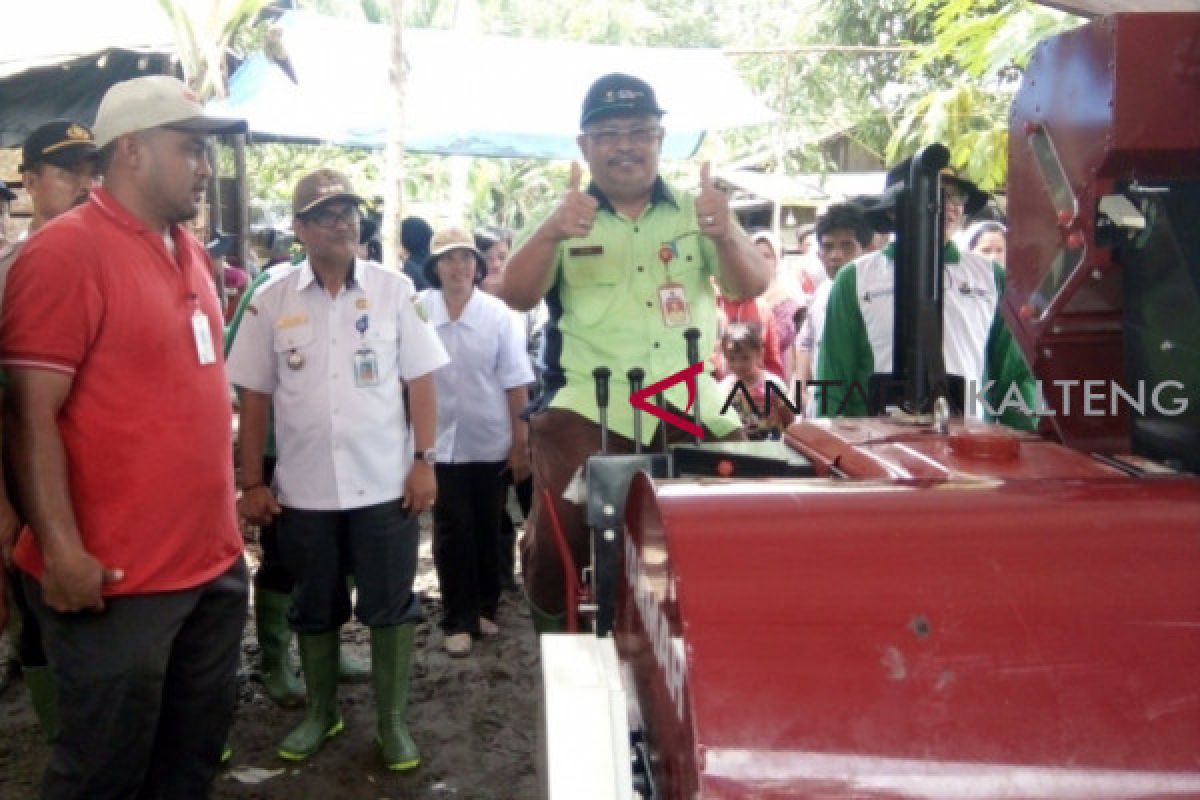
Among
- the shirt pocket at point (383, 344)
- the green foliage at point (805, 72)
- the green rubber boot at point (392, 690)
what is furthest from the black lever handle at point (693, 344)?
the green rubber boot at point (392, 690)

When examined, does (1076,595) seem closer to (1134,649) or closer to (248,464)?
(1134,649)

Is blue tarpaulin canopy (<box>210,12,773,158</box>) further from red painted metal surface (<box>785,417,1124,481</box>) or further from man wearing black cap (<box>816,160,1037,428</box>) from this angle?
red painted metal surface (<box>785,417,1124,481</box>)

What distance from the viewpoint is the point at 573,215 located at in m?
2.97

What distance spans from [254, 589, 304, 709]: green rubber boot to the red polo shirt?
6.06 feet

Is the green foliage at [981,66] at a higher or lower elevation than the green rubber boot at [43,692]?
higher

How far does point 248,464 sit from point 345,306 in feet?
2.06

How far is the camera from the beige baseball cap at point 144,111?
2.72 meters

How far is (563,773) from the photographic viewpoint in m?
1.59

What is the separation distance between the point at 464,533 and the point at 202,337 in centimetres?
267

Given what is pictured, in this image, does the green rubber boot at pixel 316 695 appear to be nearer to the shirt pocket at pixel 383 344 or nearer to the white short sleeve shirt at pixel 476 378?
the shirt pocket at pixel 383 344

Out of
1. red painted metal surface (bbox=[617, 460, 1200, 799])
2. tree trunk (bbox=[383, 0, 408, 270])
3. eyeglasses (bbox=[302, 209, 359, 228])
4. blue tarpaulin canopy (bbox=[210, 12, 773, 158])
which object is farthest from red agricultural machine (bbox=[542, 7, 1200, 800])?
blue tarpaulin canopy (bbox=[210, 12, 773, 158])

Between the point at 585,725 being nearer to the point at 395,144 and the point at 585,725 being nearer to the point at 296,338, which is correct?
the point at 296,338

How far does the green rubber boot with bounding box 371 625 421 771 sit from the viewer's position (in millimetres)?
3953

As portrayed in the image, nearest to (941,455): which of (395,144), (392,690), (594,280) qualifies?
(594,280)
